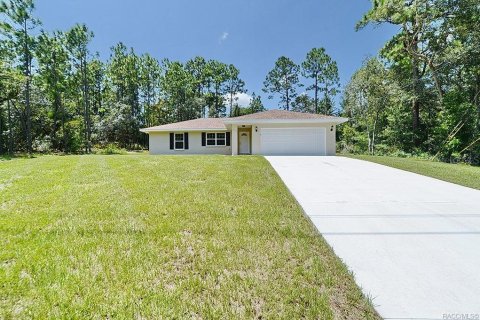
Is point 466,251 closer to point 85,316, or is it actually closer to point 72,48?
point 85,316

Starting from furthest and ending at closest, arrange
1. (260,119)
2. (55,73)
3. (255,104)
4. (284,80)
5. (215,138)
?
(255,104) → (284,80) → (55,73) → (215,138) → (260,119)

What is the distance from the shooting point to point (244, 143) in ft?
63.6

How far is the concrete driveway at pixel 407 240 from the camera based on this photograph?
2.31 metres

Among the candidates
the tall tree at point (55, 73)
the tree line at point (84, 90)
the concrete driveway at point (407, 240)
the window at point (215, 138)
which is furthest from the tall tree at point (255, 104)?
the concrete driveway at point (407, 240)

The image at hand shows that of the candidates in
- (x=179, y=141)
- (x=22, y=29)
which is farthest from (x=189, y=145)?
(x=22, y=29)

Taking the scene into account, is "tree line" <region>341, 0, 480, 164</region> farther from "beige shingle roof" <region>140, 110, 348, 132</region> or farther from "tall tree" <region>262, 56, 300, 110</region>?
"tall tree" <region>262, 56, 300, 110</region>

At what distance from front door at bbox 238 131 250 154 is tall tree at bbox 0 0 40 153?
62.0 ft

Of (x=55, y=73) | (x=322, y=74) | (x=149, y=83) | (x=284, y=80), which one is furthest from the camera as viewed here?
(x=284, y=80)

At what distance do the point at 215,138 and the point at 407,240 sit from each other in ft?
56.4

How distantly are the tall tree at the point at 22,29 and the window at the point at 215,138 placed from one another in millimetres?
16406

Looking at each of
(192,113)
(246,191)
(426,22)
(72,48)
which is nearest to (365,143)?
(426,22)

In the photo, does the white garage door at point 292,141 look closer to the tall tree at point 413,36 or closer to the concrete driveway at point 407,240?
the concrete driveway at point 407,240

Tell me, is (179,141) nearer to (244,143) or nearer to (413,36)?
(244,143)

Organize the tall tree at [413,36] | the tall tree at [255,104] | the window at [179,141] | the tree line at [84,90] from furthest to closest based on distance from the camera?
the tall tree at [255,104] → the tree line at [84,90] → the window at [179,141] → the tall tree at [413,36]
